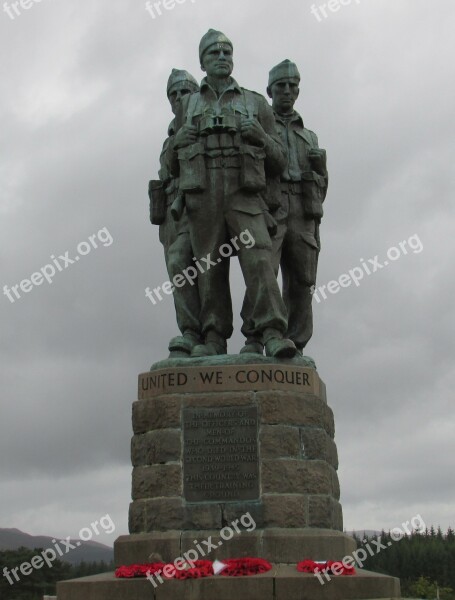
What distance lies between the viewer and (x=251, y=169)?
1171 centimetres

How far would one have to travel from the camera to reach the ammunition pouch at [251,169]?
11680mm

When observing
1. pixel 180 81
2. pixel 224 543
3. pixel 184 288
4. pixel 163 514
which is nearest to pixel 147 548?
pixel 163 514

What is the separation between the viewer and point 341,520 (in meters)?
11.7

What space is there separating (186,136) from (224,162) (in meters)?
0.60

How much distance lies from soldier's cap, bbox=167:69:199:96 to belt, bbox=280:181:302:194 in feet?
6.77

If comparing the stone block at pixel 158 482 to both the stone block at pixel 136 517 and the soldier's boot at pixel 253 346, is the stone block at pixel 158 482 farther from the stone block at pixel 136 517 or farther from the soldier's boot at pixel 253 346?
the soldier's boot at pixel 253 346

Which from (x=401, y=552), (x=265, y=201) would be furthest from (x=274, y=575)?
(x=401, y=552)

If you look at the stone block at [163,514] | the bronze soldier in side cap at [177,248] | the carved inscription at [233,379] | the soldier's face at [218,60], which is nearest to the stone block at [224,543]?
the stone block at [163,514]

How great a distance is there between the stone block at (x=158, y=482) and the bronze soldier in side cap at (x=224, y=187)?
5.22ft

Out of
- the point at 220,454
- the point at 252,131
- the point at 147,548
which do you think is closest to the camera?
the point at 147,548

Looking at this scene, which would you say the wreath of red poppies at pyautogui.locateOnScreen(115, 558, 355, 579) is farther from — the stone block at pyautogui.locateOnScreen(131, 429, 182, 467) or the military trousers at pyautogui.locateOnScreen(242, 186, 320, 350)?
the military trousers at pyautogui.locateOnScreen(242, 186, 320, 350)

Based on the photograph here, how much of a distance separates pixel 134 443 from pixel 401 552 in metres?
63.1

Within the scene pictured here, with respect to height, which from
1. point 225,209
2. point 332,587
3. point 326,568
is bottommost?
point 332,587

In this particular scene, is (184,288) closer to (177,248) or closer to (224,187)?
(177,248)
